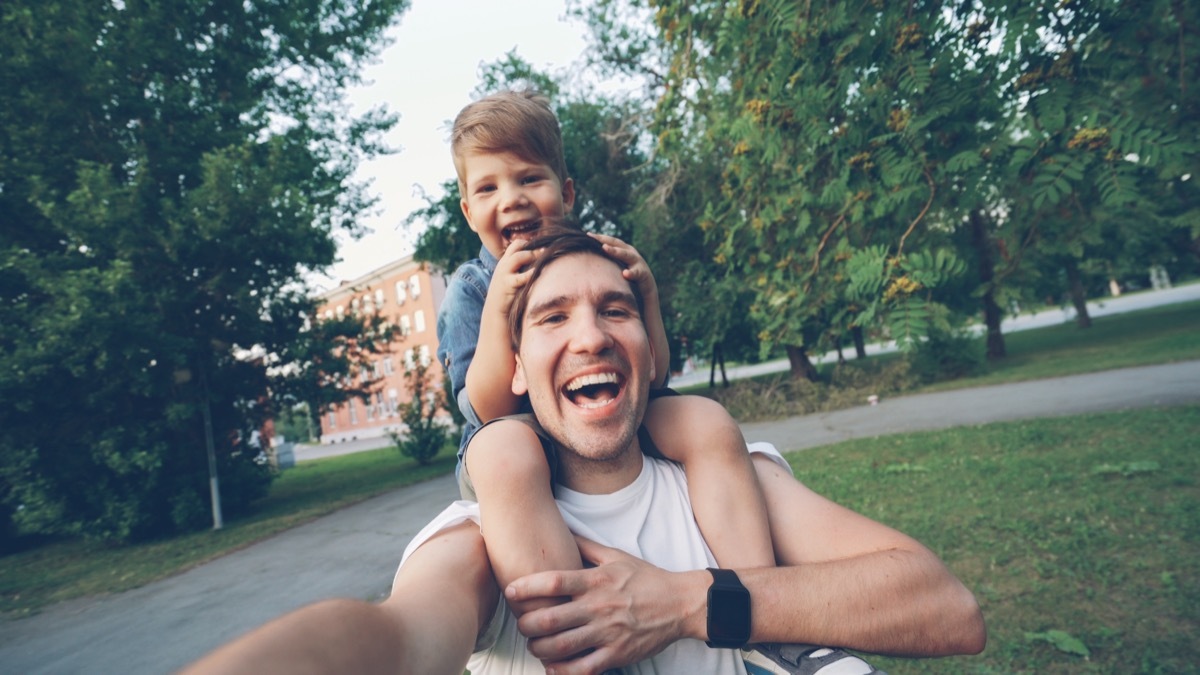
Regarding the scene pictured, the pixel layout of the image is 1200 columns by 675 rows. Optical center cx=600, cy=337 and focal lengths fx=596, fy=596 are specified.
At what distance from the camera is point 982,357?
59.9 feet

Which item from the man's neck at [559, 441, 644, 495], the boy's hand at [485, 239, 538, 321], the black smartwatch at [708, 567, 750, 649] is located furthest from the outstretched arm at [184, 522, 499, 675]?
the boy's hand at [485, 239, 538, 321]

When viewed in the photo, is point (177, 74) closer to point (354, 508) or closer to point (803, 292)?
point (354, 508)

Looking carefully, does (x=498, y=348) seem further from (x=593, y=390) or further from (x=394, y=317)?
(x=394, y=317)

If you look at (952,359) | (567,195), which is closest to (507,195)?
(567,195)

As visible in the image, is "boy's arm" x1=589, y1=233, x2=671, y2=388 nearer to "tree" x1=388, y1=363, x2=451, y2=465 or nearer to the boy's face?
the boy's face

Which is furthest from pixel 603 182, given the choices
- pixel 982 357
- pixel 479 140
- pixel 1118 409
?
pixel 479 140

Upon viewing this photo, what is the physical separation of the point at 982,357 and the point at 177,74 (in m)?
22.5

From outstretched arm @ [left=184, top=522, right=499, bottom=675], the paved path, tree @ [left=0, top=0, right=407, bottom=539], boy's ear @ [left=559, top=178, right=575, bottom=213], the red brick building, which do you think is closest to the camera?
outstretched arm @ [left=184, top=522, right=499, bottom=675]

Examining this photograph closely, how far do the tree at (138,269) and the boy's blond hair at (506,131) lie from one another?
10.3 m

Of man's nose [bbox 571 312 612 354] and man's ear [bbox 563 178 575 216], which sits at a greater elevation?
man's ear [bbox 563 178 575 216]

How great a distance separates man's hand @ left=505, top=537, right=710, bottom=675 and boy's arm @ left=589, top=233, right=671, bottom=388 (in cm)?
84

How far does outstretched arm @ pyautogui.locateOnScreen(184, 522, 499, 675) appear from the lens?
0.94 meters

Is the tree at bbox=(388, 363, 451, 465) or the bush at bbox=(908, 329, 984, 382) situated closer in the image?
the tree at bbox=(388, 363, 451, 465)

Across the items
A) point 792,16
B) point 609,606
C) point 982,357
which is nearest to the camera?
point 609,606
